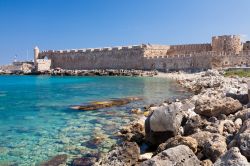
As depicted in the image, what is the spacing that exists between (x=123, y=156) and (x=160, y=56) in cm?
4364

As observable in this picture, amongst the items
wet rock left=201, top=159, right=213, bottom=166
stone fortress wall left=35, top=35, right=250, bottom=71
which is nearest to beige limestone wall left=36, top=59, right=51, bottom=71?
stone fortress wall left=35, top=35, right=250, bottom=71

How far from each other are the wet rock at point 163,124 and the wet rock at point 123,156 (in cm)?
124

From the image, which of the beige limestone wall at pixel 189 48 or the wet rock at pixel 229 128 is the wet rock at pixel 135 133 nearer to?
the wet rock at pixel 229 128

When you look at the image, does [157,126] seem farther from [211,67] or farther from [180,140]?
[211,67]

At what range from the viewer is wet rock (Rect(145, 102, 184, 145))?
7102 mm

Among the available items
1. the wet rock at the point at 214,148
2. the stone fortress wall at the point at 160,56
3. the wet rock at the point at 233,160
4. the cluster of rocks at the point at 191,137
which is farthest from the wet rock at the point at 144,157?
the stone fortress wall at the point at 160,56

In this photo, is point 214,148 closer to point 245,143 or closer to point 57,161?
point 245,143

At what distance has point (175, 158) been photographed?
14.6 feet

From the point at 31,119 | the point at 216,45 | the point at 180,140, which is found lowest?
the point at 31,119

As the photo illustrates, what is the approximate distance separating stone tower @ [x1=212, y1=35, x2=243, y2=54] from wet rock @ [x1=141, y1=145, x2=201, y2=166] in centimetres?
4133

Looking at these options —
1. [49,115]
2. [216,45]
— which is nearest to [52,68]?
[216,45]

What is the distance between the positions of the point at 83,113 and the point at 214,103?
6.31 m

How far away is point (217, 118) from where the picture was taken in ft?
25.5

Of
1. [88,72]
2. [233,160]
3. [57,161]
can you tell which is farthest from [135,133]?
[88,72]
